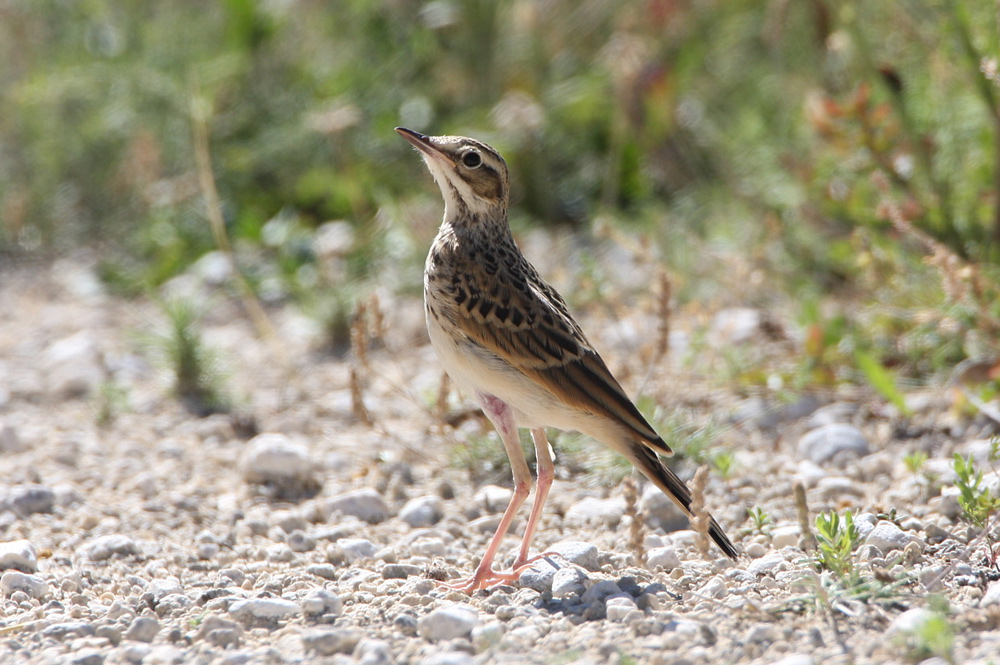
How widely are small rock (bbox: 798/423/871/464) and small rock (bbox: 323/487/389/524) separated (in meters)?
2.12

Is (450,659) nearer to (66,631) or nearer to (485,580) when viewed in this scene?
(485,580)

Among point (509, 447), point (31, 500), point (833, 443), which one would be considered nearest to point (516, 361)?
point (509, 447)

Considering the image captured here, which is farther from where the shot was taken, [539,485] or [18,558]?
[539,485]

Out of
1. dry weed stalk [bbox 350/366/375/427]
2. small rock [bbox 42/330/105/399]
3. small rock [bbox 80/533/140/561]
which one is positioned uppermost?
small rock [bbox 42/330/105/399]

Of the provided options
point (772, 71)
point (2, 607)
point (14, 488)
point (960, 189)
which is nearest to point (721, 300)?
point (960, 189)

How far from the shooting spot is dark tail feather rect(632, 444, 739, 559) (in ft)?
14.3

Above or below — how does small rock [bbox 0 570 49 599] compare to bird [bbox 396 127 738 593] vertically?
below

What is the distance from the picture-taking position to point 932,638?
329 centimetres

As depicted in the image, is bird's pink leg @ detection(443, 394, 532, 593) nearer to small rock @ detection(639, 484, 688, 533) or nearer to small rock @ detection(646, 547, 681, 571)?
small rock @ detection(646, 547, 681, 571)

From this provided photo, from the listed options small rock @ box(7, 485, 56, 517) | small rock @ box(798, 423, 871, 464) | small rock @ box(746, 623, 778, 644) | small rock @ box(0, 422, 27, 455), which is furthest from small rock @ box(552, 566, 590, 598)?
small rock @ box(0, 422, 27, 455)

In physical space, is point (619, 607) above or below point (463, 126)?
below

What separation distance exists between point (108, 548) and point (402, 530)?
49.1 inches

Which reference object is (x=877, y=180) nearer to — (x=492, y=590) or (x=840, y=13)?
(x=840, y=13)

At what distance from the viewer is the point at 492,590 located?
4.44 m
